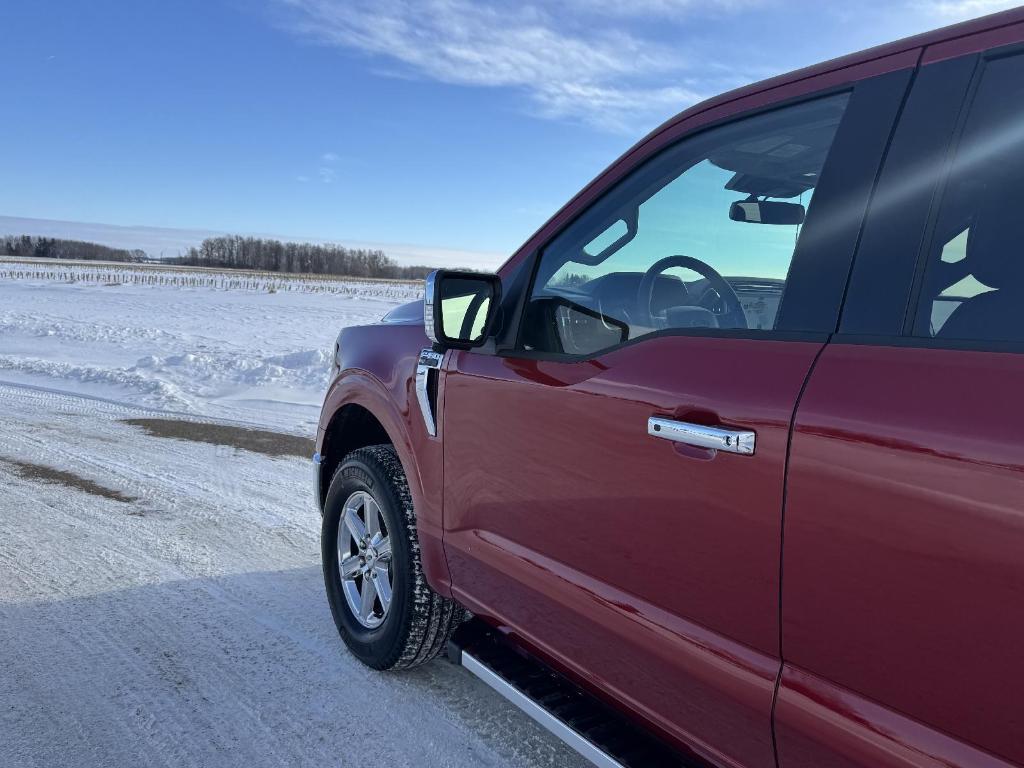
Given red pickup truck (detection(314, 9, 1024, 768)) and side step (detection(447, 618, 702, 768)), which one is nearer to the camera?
red pickup truck (detection(314, 9, 1024, 768))

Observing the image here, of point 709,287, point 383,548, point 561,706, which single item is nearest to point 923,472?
point 709,287

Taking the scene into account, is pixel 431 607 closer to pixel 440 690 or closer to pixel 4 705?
pixel 440 690

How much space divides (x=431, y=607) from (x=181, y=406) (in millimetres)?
6236

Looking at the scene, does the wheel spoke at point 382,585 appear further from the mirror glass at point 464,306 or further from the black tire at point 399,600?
the mirror glass at point 464,306

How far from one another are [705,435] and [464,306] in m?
1.41

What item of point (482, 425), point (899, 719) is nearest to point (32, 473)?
point (482, 425)

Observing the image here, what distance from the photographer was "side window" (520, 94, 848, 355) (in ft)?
6.01

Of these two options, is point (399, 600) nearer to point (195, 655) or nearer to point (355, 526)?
point (355, 526)

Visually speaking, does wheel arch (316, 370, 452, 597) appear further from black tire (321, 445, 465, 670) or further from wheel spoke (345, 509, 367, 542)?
wheel spoke (345, 509, 367, 542)

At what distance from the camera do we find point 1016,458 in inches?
44.9

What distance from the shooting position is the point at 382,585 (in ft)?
10.4

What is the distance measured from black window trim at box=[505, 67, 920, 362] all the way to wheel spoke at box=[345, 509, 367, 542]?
127cm

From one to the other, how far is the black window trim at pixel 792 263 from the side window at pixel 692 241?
0.6 inches

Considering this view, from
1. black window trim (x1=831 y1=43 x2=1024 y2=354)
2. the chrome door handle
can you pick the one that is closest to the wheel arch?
the chrome door handle
